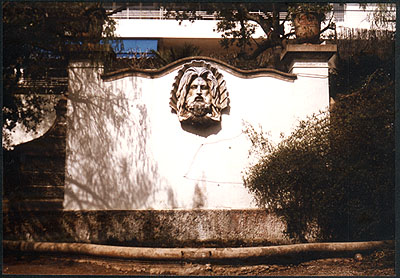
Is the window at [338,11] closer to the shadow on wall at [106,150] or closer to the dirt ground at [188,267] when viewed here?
the shadow on wall at [106,150]

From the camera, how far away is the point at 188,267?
4734mm

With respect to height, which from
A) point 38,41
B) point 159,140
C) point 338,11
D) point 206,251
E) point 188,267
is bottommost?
point 188,267

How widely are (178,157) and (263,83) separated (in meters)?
A: 1.80

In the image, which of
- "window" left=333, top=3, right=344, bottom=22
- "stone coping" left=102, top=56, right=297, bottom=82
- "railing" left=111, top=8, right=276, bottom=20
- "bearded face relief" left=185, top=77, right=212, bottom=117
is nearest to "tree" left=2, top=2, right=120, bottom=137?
"railing" left=111, top=8, right=276, bottom=20

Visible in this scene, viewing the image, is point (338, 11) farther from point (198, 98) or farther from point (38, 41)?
point (38, 41)

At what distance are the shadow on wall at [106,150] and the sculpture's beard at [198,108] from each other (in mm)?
728

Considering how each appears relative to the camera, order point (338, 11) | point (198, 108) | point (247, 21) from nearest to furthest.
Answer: point (198, 108) → point (338, 11) → point (247, 21)

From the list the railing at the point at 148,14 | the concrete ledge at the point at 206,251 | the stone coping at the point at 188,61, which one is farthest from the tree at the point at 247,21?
the concrete ledge at the point at 206,251

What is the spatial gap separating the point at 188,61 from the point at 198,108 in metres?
0.81

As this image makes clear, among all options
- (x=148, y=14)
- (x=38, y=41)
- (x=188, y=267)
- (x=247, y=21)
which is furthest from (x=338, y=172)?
(x=38, y=41)

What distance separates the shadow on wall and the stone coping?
18 cm

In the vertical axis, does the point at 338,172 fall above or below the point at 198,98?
below

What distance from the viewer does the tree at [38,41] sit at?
5.57 m

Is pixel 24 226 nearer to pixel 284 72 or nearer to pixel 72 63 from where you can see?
pixel 72 63
